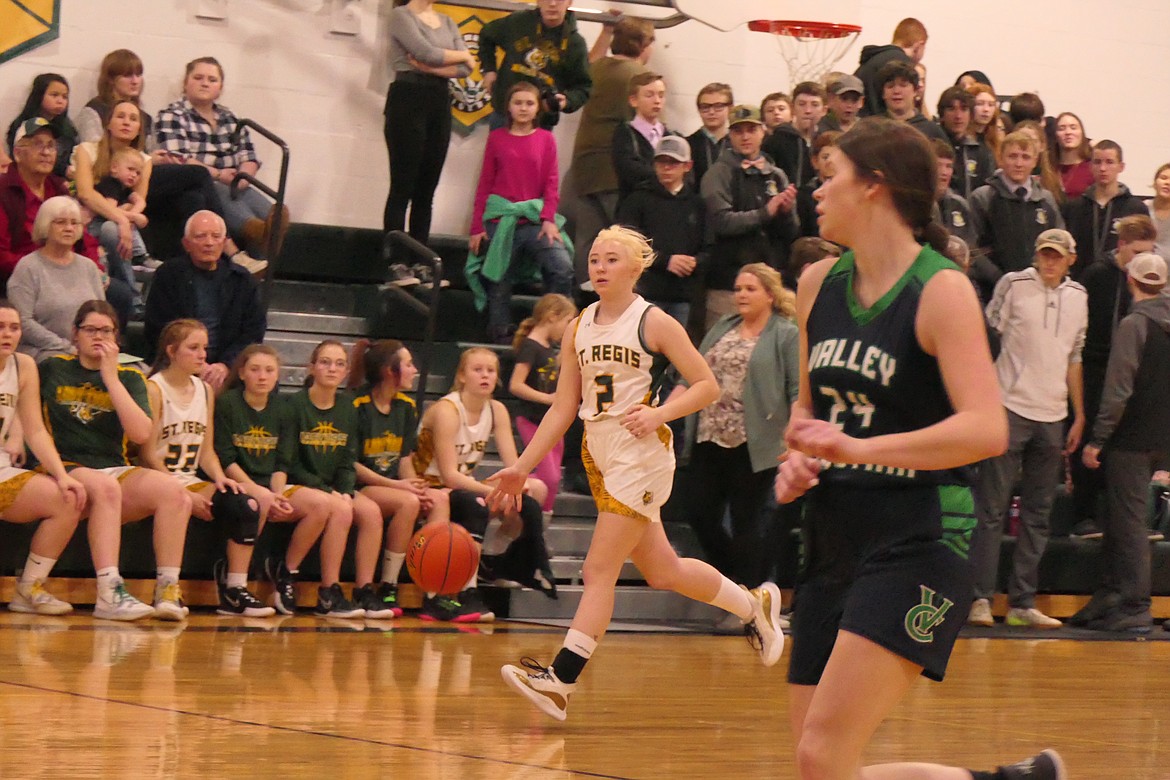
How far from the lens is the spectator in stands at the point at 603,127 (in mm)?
10703

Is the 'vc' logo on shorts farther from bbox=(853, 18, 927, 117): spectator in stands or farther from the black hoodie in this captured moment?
the black hoodie

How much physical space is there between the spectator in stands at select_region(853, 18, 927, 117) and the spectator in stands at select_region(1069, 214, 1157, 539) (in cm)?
173

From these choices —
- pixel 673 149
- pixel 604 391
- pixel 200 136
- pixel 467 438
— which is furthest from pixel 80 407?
pixel 673 149

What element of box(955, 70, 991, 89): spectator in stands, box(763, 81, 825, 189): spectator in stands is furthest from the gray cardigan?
box(955, 70, 991, 89): spectator in stands

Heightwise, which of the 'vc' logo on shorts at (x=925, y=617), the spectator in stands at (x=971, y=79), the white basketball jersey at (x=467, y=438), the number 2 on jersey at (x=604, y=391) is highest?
the spectator in stands at (x=971, y=79)

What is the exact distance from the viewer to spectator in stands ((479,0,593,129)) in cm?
1050

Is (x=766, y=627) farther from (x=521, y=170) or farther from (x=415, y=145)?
(x=415, y=145)

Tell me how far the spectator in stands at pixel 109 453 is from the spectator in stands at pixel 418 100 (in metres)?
2.63

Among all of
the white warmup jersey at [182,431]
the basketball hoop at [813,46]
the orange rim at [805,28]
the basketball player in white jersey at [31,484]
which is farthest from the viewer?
the basketball hoop at [813,46]

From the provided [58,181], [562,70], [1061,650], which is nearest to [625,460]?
[1061,650]

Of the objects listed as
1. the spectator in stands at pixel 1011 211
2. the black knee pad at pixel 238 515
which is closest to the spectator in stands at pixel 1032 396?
the spectator in stands at pixel 1011 211

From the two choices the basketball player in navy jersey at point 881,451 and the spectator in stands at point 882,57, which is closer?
the basketball player in navy jersey at point 881,451

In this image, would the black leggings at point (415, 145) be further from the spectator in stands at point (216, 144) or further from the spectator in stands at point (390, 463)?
the spectator in stands at point (390, 463)

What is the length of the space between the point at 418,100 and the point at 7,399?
3.45 meters
